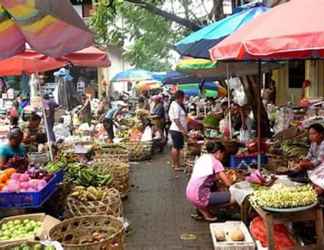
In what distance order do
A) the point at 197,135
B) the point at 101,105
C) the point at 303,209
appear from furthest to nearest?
the point at 101,105, the point at 197,135, the point at 303,209

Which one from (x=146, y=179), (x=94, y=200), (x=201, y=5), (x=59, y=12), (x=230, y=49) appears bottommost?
(x=146, y=179)

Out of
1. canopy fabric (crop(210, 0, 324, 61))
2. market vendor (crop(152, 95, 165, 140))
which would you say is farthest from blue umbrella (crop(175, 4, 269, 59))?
market vendor (crop(152, 95, 165, 140))

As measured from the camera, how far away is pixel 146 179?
11.7 meters

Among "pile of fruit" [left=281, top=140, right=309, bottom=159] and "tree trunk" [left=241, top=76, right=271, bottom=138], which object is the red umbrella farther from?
"tree trunk" [left=241, top=76, right=271, bottom=138]

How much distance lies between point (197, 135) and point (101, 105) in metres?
8.64

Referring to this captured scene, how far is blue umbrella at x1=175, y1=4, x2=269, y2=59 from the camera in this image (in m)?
8.27

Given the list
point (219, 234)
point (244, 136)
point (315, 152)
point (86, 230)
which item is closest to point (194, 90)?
point (244, 136)

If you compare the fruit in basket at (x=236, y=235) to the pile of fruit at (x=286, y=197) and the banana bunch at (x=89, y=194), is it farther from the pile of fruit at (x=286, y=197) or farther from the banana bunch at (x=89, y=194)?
the banana bunch at (x=89, y=194)

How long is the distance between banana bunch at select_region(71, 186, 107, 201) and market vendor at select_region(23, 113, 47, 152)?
3412 millimetres

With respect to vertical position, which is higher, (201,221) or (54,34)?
(54,34)

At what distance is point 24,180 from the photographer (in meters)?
6.28

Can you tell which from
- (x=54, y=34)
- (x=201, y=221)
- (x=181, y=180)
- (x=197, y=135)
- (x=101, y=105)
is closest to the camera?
(x=54, y=34)

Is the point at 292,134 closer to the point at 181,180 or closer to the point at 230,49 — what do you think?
the point at 181,180

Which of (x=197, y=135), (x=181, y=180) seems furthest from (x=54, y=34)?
(x=197, y=135)
